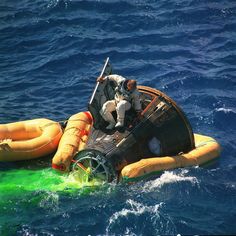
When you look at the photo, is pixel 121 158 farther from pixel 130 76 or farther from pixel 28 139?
pixel 130 76

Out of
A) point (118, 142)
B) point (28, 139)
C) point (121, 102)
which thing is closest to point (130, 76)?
point (28, 139)

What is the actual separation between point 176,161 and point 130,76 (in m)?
6.70

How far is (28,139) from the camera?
14688mm

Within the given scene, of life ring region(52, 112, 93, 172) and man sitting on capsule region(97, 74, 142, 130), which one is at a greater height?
man sitting on capsule region(97, 74, 142, 130)

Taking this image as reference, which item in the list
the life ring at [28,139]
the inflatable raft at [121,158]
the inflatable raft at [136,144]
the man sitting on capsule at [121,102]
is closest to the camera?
the inflatable raft at [121,158]

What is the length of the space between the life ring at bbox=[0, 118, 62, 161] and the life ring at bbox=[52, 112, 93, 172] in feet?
1.28

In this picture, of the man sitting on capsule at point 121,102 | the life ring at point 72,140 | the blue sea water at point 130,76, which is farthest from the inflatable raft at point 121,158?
the man sitting on capsule at point 121,102

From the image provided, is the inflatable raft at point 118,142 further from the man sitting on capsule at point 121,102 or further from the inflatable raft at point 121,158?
the man sitting on capsule at point 121,102

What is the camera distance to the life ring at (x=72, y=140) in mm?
13156

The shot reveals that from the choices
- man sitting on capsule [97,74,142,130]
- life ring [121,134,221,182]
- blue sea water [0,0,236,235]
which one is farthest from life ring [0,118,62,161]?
life ring [121,134,221,182]

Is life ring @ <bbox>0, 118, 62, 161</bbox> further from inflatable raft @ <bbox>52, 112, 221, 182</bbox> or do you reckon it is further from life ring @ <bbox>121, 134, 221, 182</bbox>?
life ring @ <bbox>121, 134, 221, 182</bbox>

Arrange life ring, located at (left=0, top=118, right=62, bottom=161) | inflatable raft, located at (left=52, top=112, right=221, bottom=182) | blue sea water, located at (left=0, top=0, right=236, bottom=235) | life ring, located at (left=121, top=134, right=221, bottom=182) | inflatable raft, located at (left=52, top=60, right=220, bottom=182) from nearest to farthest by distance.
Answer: blue sea water, located at (left=0, top=0, right=236, bottom=235) < life ring, located at (left=121, top=134, right=221, bottom=182) < inflatable raft, located at (left=52, top=112, right=221, bottom=182) < inflatable raft, located at (left=52, top=60, right=220, bottom=182) < life ring, located at (left=0, top=118, right=62, bottom=161)

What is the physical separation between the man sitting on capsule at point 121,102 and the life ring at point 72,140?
41.9 inches

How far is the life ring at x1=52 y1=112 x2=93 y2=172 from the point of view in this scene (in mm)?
13156
